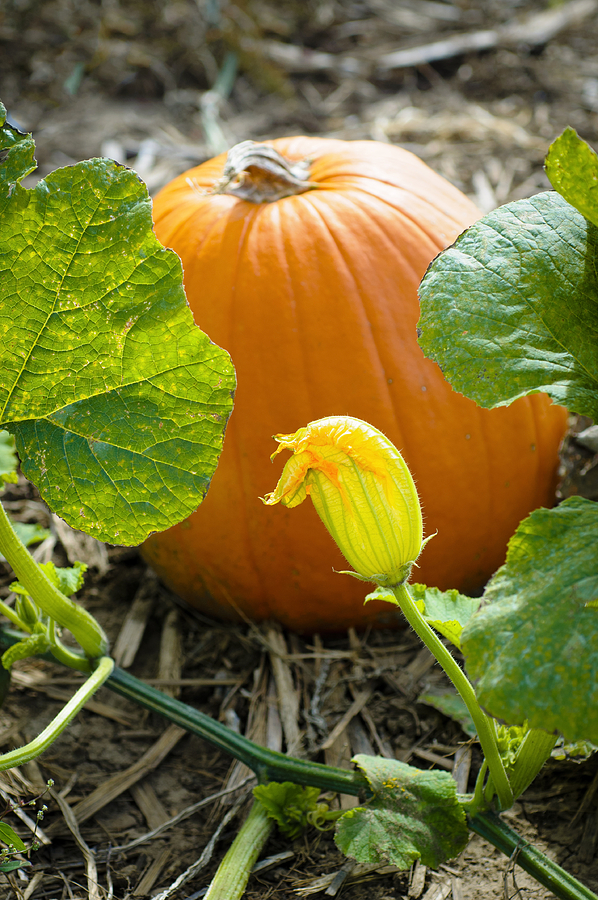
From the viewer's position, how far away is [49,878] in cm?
127

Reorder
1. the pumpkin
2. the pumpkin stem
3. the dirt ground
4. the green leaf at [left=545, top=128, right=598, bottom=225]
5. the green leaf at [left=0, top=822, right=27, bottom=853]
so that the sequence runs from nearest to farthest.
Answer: the green leaf at [left=545, top=128, right=598, bottom=225], the green leaf at [left=0, top=822, right=27, bottom=853], the dirt ground, the pumpkin, the pumpkin stem

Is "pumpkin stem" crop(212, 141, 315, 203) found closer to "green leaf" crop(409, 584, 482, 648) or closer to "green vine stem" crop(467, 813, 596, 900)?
"green leaf" crop(409, 584, 482, 648)

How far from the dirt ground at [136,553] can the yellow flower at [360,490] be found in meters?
0.60

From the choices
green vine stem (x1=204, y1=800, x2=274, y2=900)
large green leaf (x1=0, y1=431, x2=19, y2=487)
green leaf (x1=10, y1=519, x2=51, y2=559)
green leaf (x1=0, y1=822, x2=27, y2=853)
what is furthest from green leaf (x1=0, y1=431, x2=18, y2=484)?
green vine stem (x1=204, y1=800, x2=274, y2=900)

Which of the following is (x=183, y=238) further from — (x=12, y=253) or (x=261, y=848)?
(x=261, y=848)

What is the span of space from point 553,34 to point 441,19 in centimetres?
65

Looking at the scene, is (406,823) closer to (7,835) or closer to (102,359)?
A: (7,835)

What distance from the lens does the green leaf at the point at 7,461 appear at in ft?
4.78

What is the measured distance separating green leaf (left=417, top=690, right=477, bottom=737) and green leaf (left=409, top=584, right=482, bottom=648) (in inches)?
12.8

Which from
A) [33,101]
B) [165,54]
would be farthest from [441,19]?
[33,101]

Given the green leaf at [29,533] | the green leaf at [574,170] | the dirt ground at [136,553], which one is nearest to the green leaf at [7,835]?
the dirt ground at [136,553]

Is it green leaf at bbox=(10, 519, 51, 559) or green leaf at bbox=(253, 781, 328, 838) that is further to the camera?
green leaf at bbox=(10, 519, 51, 559)

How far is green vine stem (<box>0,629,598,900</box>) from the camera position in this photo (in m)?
1.09

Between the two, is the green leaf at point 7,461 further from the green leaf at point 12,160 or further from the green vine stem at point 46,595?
the green leaf at point 12,160
